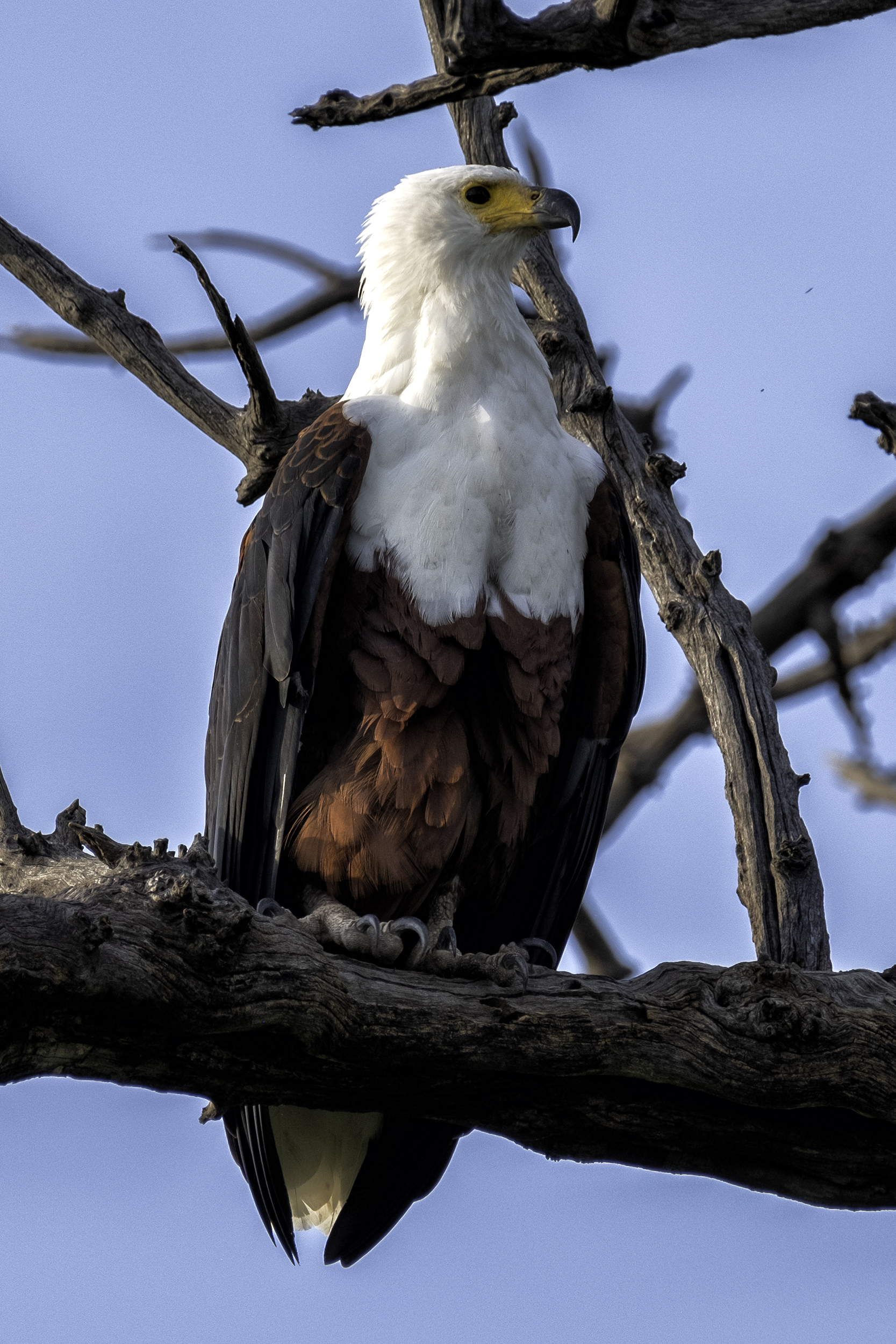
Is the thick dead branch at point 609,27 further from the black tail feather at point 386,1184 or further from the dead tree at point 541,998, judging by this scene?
the black tail feather at point 386,1184

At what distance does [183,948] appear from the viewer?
3.05 meters

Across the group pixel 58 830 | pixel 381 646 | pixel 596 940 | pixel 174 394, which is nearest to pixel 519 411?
pixel 381 646

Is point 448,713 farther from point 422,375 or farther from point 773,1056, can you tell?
point 773,1056

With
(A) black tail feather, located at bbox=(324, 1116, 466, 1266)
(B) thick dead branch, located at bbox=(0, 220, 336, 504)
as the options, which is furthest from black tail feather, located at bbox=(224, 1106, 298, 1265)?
(B) thick dead branch, located at bbox=(0, 220, 336, 504)

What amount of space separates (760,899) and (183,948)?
7.05 feet

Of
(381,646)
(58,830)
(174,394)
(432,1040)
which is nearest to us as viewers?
(432,1040)

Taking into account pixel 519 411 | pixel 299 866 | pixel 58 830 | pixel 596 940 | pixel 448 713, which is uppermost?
pixel 519 411

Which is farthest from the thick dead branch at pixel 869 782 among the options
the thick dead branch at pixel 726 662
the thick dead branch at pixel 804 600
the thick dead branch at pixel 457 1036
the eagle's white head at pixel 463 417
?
the thick dead branch at pixel 457 1036

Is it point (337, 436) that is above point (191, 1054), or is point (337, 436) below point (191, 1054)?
above

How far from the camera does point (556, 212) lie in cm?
510

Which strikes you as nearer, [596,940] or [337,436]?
[337,436]

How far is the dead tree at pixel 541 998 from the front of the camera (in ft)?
10.0

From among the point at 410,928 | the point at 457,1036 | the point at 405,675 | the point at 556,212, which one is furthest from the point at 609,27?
the point at 457,1036

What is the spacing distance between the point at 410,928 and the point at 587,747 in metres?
1.07
